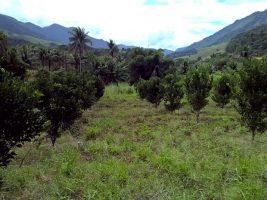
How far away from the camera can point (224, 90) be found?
3569cm

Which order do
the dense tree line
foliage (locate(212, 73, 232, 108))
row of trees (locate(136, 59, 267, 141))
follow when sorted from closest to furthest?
1. the dense tree line
2. row of trees (locate(136, 59, 267, 141))
3. foliage (locate(212, 73, 232, 108))

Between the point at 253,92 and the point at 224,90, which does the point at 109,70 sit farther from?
the point at 253,92

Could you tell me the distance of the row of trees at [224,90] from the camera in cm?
1648

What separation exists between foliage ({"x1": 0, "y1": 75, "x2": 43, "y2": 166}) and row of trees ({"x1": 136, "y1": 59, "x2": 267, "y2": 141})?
10410 millimetres

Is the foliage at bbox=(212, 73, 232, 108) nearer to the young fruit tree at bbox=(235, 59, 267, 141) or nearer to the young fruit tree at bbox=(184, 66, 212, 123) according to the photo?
the young fruit tree at bbox=(184, 66, 212, 123)

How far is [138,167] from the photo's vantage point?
13773 millimetres

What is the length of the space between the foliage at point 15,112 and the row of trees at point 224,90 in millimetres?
10410

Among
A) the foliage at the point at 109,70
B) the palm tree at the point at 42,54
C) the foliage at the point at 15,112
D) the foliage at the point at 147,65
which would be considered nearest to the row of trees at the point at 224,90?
the foliage at the point at 15,112

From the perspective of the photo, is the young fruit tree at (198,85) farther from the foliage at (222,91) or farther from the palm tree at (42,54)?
the palm tree at (42,54)

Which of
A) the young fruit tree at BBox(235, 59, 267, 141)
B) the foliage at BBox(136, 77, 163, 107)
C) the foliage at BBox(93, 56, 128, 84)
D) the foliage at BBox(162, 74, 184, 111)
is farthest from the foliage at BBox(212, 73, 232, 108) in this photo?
the foliage at BBox(93, 56, 128, 84)

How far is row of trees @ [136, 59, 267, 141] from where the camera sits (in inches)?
649

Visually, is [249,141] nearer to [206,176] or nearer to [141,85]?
[206,176]

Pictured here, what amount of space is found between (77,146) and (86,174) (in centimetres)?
644

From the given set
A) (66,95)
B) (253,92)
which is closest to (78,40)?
(66,95)
